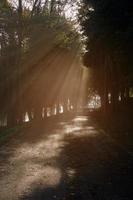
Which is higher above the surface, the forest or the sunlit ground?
the forest

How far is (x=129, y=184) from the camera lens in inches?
394

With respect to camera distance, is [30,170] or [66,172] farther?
[30,170]

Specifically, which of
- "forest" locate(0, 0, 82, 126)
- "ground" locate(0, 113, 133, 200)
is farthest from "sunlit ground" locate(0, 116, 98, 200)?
"forest" locate(0, 0, 82, 126)

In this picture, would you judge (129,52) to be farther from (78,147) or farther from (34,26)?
(34,26)

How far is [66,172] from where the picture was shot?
12016 millimetres

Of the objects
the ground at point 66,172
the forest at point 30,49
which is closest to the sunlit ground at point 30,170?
the ground at point 66,172

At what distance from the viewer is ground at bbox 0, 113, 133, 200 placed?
916cm

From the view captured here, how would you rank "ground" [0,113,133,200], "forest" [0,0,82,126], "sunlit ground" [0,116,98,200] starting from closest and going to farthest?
1. "ground" [0,113,133,200]
2. "sunlit ground" [0,116,98,200]
3. "forest" [0,0,82,126]

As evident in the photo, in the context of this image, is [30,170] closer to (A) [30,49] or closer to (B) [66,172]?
(B) [66,172]

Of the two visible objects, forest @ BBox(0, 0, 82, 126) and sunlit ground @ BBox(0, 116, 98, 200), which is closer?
sunlit ground @ BBox(0, 116, 98, 200)

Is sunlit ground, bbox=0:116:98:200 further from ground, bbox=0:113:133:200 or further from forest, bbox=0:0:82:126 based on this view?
forest, bbox=0:0:82:126

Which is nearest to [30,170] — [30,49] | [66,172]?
[66,172]

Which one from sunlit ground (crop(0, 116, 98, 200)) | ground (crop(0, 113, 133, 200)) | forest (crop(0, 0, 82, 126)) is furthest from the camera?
forest (crop(0, 0, 82, 126))

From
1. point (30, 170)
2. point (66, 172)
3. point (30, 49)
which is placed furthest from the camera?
point (30, 49)
